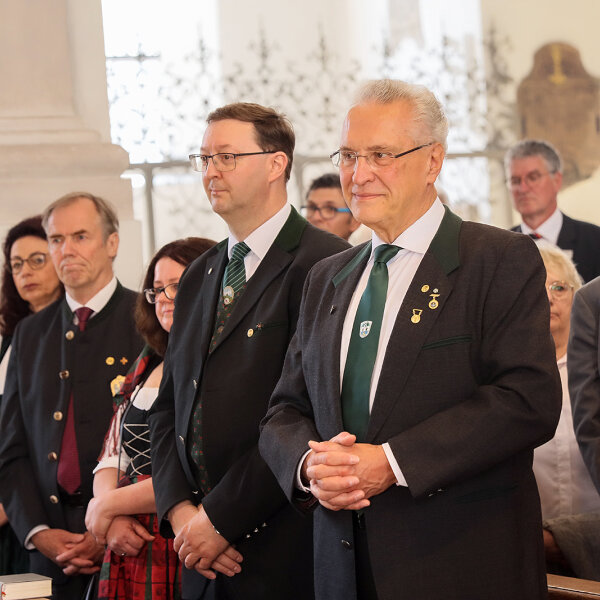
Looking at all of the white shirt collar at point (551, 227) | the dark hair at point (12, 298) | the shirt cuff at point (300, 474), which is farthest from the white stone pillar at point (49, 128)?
the shirt cuff at point (300, 474)

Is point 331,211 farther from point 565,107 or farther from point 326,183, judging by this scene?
point 565,107

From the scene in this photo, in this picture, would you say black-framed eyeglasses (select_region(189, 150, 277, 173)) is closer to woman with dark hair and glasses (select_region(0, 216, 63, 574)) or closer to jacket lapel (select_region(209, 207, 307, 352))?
jacket lapel (select_region(209, 207, 307, 352))

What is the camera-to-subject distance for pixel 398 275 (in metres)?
2.49

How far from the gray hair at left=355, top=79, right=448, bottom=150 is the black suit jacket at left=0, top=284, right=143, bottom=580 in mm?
1728

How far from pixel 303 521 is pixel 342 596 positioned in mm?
558

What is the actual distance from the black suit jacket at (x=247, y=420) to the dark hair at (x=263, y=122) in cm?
23

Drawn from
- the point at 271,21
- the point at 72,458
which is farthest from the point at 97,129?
the point at 72,458

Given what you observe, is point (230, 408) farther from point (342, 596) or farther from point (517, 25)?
point (517, 25)

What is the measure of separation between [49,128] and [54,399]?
9.68ft

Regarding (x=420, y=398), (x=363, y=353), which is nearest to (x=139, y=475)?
(x=363, y=353)

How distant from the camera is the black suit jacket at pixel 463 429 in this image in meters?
2.24

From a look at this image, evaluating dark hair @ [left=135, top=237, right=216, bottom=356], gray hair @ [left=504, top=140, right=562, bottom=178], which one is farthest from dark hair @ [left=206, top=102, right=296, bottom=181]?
gray hair @ [left=504, top=140, right=562, bottom=178]

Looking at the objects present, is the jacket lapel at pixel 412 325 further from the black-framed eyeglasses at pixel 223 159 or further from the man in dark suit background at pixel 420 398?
the black-framed eyeglasses at pixel 223 159

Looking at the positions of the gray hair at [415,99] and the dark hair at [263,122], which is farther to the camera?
the dark hair at [263,122]
